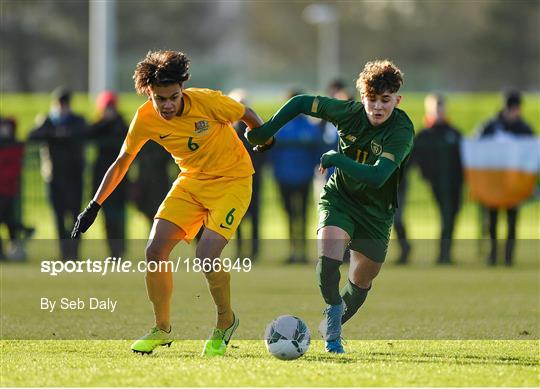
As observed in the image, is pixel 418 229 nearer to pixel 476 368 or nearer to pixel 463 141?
pixel 463 141

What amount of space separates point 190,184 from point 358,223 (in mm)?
1121

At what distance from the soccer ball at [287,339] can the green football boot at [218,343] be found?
0.30 m

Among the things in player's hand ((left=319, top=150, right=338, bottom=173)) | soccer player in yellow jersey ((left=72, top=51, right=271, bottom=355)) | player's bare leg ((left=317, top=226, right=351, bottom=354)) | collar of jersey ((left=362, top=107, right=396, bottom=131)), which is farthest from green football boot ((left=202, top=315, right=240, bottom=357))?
Result: collar of jersey ((left=362, top=107, right=396, bottom=131))

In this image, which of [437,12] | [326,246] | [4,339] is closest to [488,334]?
[326,246]

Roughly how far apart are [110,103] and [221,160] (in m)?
7.51

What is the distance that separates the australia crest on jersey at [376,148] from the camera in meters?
7.74

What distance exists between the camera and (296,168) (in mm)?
15250

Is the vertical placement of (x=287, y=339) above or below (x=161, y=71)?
below

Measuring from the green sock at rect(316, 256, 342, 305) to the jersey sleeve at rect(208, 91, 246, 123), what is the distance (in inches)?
42.5

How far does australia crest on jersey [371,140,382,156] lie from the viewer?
25.4 ft

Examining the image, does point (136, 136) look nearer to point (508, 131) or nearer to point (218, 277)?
point (218, 277)

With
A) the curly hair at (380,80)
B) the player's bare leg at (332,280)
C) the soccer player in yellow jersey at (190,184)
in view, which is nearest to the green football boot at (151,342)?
the soccer player in yellow jersey at (190,184)

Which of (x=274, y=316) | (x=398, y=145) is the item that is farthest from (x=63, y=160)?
(x=398, y=145)

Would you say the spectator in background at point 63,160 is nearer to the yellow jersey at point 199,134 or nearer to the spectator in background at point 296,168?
the spectator in background at point 296,168
